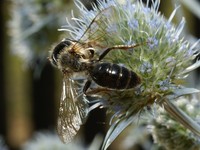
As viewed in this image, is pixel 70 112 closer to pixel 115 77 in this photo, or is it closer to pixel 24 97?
pixel 115 77

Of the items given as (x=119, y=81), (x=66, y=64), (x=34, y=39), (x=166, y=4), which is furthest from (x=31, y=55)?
(x=119, y=81)

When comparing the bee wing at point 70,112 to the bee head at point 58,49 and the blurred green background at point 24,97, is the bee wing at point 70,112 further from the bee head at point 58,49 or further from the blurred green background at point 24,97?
the blurred green background at point 24,97

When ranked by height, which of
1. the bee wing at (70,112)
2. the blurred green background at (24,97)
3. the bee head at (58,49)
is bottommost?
the blurred green background at (24,97)

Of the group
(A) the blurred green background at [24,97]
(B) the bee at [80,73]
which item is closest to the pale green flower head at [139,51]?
(B) the bee at [80,73]

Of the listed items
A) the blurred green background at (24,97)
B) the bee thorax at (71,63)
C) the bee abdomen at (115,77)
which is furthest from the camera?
the blurred green background at (24,97)

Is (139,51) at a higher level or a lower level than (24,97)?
higher

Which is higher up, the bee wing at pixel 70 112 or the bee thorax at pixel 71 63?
the bee thorax at pixel 71 63

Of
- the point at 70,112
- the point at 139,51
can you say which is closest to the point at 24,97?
the point at 70,112

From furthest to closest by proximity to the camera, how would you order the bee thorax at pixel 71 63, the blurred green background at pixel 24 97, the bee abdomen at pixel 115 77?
the blurred green background at pixel 24 97 < the bee thorax at pixel 71 63 < the bee abdomen at pixel 115 77

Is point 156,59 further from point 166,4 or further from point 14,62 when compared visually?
point 14,62

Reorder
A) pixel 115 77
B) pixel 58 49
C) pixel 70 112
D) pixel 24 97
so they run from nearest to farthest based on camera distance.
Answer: pixel 115 77 < pixel 70 112 < pixel 58 49 < pixel 24 97
